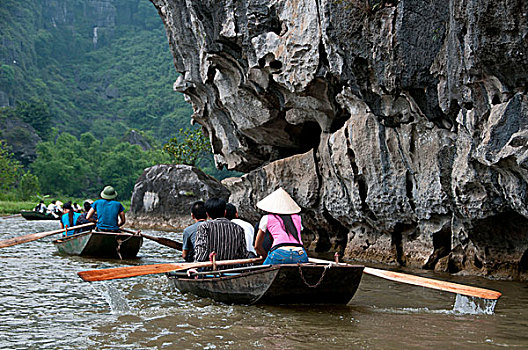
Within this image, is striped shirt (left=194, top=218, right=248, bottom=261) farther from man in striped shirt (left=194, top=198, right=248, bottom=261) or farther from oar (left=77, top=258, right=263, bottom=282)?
oar (left=77, top=258, right=263, bottom=282)

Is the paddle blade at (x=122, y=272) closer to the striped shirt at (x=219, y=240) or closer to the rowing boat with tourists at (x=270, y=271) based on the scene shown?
the rowing boat with tourists at (x=270, y=271)

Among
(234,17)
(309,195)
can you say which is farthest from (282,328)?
(234,17)

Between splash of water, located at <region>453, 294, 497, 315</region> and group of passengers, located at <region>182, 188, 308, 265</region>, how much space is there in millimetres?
2149

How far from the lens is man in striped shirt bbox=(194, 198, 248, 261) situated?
7.41 meters

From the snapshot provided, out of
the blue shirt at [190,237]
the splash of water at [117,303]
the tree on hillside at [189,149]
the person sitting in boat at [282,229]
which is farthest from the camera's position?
the tree on hillside at [189,149]

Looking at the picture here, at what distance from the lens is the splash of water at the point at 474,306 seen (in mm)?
7023

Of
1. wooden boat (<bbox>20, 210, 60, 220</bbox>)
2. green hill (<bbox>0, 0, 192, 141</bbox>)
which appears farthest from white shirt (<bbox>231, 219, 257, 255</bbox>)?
green hill (<bbox>0, 0, 192, 141</bbox>)

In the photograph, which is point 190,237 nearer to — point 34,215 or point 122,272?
point 122,272

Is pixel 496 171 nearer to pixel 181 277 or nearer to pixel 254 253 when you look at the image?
pixel 254 253

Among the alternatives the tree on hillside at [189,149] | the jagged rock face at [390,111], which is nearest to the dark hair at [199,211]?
the jagged rock face at [390,111]

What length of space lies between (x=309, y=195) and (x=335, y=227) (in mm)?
1387

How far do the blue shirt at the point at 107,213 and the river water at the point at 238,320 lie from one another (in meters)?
3.24

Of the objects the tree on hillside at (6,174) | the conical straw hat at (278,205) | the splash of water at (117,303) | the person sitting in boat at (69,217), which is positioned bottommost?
the splash of water at (117,303)

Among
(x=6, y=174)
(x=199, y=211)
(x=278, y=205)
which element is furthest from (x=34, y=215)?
(x=278, y=205)
